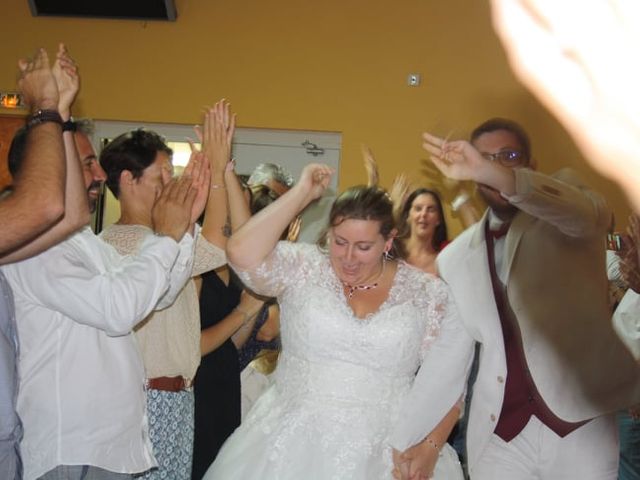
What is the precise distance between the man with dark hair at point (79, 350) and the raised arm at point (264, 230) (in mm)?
434

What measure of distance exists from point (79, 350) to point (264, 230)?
0.77m

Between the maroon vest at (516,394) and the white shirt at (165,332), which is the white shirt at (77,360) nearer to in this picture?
the white shirt at (165,332)

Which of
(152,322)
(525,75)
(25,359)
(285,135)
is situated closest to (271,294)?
(152,322)

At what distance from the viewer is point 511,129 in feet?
8.48

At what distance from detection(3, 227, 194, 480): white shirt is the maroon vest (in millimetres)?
1140

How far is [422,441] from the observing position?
249cm

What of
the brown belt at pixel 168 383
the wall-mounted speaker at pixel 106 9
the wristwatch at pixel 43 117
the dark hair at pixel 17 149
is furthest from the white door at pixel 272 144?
the wristwatch at pixel 43 117

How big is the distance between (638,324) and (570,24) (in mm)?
2413

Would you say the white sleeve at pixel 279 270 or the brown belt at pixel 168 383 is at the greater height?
the white sleeve at pixel 279 270

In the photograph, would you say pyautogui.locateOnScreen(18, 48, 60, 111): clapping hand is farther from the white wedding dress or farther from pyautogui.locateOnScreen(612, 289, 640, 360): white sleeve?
pyautogui.locateOnScreen(612, 289, 640, 360): white sleeve

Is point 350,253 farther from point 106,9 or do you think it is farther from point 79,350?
point 106,9

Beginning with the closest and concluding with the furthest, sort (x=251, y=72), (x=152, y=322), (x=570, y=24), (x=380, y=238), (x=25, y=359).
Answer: (x=570, y=24) → (x=25, y=359) → (x=152, y=322) → (x=380, y=238) → (x=251, y=72)

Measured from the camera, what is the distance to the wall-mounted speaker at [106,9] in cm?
567

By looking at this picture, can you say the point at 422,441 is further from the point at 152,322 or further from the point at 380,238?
the point at 152,322
